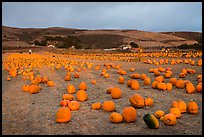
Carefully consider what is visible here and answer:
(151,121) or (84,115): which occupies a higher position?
(151,121)

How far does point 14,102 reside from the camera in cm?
705

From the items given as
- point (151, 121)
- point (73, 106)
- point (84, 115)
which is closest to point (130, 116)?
point (151, 121)

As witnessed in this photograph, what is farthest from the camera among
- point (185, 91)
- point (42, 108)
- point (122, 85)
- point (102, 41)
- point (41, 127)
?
point (102, 41)

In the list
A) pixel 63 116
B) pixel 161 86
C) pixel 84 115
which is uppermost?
pixel 161 86

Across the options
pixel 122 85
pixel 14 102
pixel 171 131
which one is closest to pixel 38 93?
pixel 14 102

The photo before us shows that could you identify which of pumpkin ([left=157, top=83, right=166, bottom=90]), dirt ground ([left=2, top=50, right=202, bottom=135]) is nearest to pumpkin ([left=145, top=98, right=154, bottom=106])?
dirt ground ([left=2, top=50, right=202, bottom=135])

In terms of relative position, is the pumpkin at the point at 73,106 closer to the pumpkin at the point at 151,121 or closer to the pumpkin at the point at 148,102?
the pumpkin at the point at 148,102

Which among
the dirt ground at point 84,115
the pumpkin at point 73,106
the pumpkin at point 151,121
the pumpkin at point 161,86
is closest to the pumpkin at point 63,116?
the dirt ground at point 84,115

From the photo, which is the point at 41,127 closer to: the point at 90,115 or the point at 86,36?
the point at 90,115

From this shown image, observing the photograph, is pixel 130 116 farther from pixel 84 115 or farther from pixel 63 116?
pixel 63 116

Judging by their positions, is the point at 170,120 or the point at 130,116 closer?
the point at 170,120

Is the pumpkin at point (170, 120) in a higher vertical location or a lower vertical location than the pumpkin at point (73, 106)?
higher

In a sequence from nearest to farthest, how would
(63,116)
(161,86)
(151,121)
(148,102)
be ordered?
(151,121) → (63,116) → (148,102) → (161,86)

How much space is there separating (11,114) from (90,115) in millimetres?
1644
